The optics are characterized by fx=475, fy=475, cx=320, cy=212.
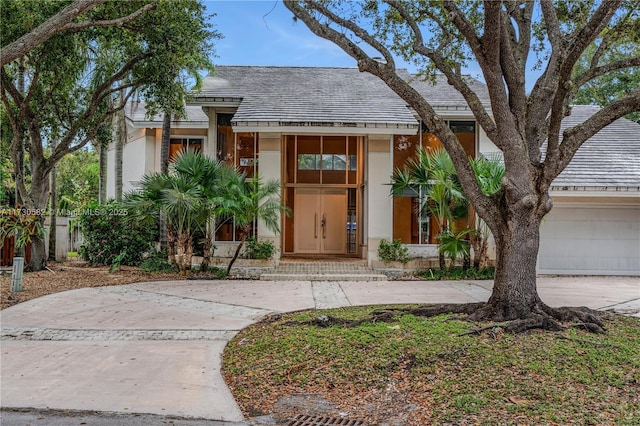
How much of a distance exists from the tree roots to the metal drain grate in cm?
267

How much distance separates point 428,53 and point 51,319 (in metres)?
7.92

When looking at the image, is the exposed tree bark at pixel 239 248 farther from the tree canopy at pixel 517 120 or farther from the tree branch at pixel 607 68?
the tree branch at pixel 607 68

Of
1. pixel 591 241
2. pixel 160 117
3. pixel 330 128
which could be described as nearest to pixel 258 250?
pixel 330 128

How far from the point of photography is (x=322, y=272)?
46.0 ft

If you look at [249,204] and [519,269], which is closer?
A: [519,269]

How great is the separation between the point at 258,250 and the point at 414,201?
5.29 metres

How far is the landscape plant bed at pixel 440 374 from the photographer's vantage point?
4449 millimetres

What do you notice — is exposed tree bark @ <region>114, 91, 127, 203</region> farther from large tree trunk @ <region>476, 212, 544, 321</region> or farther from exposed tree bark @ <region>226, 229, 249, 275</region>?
large tree trunk @ <region>476, 212, 544, 321</region>

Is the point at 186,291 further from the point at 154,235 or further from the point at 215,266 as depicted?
the point at 154,235

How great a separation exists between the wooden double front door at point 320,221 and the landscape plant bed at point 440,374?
1084 cm

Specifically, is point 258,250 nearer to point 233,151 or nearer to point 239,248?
point 239,248

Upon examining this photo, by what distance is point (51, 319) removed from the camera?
826cm

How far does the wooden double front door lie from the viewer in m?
17.9

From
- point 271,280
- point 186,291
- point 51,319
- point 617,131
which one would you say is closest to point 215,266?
point 271,280
